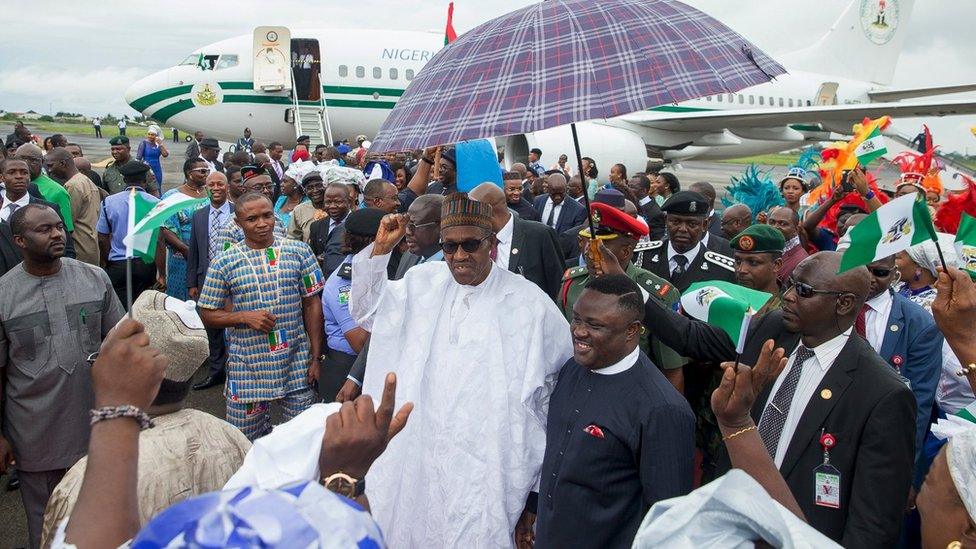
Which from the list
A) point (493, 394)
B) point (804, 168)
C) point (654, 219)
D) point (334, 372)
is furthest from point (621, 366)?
point (804, 168)

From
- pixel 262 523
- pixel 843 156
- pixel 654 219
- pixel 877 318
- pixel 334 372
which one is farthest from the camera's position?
pixel 654 219

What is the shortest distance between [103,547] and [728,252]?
4.72m

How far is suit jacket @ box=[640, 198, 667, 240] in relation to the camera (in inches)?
304

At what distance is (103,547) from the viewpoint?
138cm

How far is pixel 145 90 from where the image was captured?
18250 mm

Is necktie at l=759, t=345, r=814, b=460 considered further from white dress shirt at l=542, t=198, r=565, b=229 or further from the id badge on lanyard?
white dress shirt at l=542, t=198, r=565, b=229

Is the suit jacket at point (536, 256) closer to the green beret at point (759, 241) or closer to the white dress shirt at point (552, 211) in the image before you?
the green beret at point (759, 241)

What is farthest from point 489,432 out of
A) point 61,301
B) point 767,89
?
point 767,89

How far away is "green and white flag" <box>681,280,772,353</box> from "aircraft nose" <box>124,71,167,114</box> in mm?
17665

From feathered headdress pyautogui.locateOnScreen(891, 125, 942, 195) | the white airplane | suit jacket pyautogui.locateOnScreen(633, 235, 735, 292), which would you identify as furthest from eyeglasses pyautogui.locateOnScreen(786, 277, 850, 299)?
the white airplane

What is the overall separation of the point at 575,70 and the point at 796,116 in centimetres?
1664

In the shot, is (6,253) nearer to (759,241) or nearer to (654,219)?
(759,241)

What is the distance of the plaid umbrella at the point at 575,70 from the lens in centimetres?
239

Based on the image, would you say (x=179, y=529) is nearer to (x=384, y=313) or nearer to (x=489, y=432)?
(x=489, y=432)
